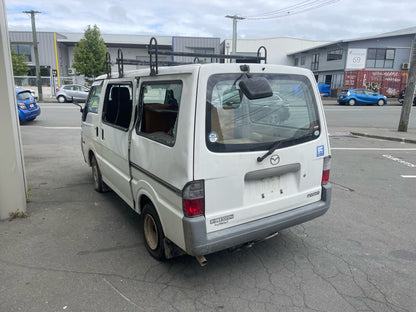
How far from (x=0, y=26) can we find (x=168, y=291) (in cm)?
357

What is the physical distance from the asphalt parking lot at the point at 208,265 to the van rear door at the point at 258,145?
0.63 m

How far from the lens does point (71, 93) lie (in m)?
25.1

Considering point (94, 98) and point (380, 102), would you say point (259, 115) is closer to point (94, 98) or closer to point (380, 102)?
point (94, 98)

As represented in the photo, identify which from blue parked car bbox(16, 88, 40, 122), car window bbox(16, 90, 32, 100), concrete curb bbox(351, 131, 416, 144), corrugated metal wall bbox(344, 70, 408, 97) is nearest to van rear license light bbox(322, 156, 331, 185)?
concrete curb bbox(351, 131, 416, 144)

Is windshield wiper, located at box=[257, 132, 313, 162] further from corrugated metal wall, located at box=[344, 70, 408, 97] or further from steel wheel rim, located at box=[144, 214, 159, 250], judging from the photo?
corrugated metal wall, located at box=[344, 70, 408, 97]

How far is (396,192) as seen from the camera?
545 cm

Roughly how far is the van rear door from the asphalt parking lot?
0.63 meters

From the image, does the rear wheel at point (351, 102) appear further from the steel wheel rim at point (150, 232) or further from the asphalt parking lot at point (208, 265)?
the steel wheel rim at point (150, 232)

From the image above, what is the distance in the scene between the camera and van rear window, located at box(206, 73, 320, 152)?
2615mm

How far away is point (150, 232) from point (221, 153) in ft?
4.39

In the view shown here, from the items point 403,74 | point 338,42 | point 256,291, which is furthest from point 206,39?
point 256,291

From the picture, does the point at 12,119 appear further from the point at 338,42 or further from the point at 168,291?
the point at 338,42

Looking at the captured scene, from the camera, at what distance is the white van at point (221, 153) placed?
255cm

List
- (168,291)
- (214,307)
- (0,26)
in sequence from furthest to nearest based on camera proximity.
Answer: (0,26) < (168,291) < (214,307)
